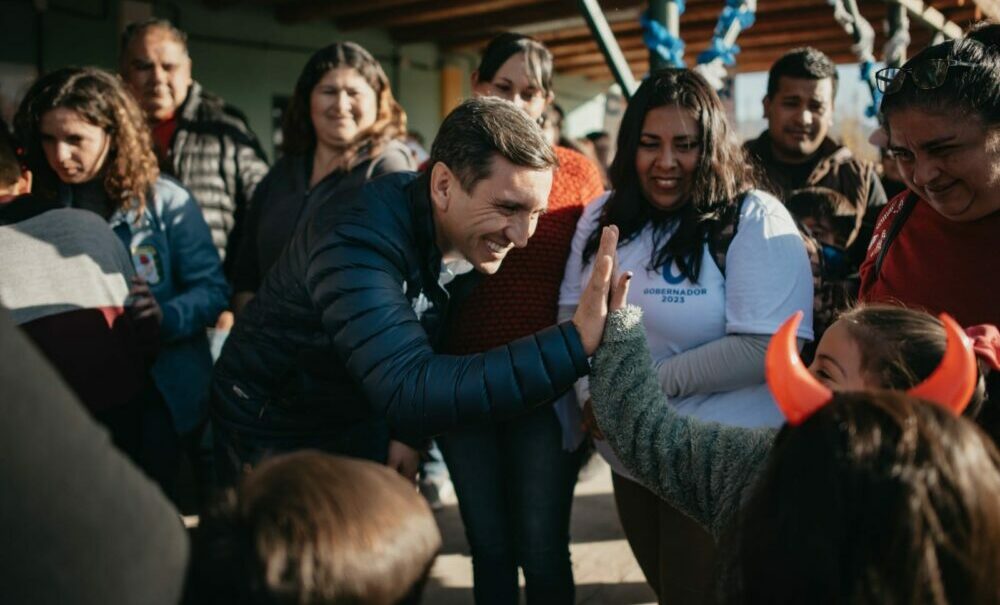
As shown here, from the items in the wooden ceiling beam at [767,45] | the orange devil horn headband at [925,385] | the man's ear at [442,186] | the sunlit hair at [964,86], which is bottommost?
the orange devil horn headband at [925,385]

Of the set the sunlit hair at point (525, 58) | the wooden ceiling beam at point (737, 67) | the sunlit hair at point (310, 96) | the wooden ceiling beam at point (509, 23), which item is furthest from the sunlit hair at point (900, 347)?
the wooden ceiling beam at point (737, 67)

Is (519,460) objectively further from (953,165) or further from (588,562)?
(588,562)

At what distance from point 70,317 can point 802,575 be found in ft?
6.21

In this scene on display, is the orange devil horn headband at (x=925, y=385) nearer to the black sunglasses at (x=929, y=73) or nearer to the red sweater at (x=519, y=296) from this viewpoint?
the black sunglasses at (x=929, y=73)

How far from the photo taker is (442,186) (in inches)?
77.4

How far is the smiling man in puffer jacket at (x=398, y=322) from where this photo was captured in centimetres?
166

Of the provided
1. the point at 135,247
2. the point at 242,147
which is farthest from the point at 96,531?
the point at 242,147

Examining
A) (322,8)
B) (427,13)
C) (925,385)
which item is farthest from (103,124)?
(427,13)

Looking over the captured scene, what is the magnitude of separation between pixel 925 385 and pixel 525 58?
1.98 m

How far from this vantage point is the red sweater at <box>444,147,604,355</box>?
7.51 ft

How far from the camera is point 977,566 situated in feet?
3.15

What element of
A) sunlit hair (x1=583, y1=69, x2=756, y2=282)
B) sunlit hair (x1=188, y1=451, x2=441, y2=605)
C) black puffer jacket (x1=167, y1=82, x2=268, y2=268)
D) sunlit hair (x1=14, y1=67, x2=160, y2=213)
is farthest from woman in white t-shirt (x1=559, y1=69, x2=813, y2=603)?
Answer: black puffer jacket (x1=167, y1=82, x2=268, y2=268)

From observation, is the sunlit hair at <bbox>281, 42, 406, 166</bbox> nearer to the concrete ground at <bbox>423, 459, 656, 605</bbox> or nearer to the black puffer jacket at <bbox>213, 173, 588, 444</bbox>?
the black puffer jacket at <bbox>213, 173, 588, 444</bbox>

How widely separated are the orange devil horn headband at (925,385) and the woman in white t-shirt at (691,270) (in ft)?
2.92
